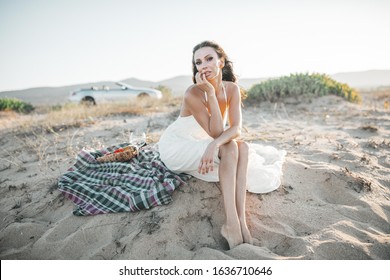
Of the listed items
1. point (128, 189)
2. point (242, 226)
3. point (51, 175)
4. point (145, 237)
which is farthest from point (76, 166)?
point (242, 226)

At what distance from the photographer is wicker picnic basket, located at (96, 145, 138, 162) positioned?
338 cm

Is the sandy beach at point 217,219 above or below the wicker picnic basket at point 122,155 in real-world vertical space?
below

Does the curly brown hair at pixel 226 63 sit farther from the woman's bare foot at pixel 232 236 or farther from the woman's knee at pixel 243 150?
the woman's bare foot at pixel 232 236

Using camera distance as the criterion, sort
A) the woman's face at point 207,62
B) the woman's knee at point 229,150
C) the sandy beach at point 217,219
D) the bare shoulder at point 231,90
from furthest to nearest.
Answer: the bare shoulder at point 231,90 < the woman's face at point 207,62 < the woman's knee at point 229,150 < the sandy beach at point 217,219

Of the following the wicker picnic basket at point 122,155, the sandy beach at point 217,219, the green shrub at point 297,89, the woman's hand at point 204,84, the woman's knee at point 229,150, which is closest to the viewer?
the sandy beach at point 217,219

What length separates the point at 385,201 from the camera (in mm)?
2787

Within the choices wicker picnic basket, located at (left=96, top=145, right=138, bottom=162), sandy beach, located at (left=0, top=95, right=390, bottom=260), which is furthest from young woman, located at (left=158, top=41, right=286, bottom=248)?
wicker picnic basket, located at (left=96, top=145, right=138, bottom=162)

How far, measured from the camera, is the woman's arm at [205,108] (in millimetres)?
2764

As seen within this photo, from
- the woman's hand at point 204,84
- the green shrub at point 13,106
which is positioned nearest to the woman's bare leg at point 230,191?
the woman's hand at point 204,84

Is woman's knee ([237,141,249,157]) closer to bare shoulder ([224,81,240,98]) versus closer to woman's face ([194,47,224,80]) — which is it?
bare shoulder ([224,81,240,98])

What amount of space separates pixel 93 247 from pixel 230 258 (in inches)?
46.1

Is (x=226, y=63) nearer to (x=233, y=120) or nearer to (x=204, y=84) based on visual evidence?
(x=204, y=84)

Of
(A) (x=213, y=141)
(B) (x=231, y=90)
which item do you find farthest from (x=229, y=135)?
(B) (x=231, y=90)

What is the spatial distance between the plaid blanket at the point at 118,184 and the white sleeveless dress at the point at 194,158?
0.53ft
